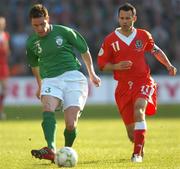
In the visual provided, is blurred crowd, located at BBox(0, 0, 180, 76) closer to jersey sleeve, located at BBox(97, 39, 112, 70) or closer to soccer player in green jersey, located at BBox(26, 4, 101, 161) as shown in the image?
jersey sleeve, located at BBox(97, 39, 112, 70)

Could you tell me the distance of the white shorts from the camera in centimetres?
1080

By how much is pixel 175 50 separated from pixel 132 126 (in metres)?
15.8

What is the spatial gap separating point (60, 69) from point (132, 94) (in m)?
1.10

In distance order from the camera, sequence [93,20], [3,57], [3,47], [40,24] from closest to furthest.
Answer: [40,24]
[3,47]
[3,57]
[93,20]

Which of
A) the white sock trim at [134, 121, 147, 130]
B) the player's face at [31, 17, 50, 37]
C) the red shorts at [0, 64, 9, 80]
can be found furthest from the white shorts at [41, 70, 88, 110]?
the red shorts at [0, 64, 9, 80]

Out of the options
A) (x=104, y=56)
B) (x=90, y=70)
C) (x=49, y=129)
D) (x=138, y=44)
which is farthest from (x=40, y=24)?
(x=138, y=44)

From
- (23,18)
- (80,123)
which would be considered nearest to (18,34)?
(23,18)

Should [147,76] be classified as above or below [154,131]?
above

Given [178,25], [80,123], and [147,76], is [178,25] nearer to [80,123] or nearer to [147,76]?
[80,123]

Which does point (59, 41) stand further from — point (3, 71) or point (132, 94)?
point (3, 71)

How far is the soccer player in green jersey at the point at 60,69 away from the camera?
421 inches

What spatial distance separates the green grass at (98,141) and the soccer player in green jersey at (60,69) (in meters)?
0.74

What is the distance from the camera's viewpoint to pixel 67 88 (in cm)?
1091

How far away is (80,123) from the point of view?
1941cm
